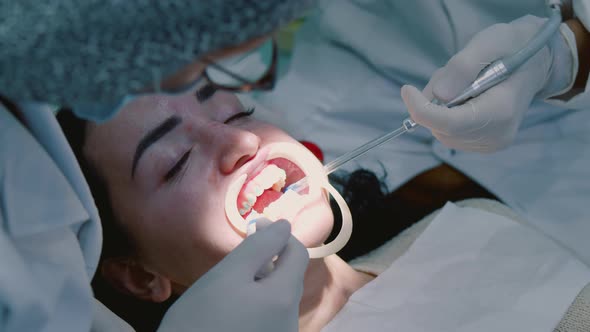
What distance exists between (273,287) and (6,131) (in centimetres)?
51

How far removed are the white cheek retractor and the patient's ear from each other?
354mm

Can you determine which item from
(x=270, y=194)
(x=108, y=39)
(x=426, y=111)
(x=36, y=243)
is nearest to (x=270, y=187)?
(x=270, y=194)

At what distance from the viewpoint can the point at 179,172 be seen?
3.74ft

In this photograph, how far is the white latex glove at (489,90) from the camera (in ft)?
3.88

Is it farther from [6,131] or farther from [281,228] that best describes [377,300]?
[6,131]

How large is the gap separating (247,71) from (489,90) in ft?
2.26

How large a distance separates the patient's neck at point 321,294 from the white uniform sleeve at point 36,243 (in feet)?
1.89

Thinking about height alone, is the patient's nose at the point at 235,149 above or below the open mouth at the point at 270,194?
above

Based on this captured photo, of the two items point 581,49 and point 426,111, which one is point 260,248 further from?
point 581,49

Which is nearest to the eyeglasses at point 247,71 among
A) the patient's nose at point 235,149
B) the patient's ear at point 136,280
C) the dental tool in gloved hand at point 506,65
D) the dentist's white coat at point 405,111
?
the patient's nose at point 235,149

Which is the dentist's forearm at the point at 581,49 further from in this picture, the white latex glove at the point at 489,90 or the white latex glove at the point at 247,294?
the white latex glove at the point at 247,294

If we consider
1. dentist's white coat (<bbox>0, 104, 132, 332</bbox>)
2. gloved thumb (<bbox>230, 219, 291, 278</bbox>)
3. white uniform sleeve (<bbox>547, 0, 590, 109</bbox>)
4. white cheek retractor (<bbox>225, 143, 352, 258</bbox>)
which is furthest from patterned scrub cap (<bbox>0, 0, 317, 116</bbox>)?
white uniform sleeve (<bbox>547, 0, 590, 109</bbox>)

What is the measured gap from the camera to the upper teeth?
3.80ft

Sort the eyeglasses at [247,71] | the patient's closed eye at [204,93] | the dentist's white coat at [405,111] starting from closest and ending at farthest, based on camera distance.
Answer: the eyeglasses at [247,71] < the patient's closed eye at [204,93] < the dentist's white coat at [405,111]
